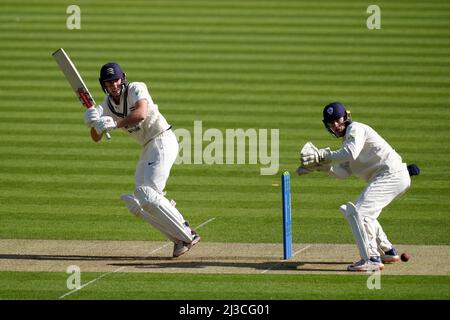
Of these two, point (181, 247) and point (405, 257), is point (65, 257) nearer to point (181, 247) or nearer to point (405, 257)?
point (181, 247)

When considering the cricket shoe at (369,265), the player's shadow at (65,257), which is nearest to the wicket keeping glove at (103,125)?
the player's shadow at (65,257)

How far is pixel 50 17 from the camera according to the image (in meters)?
24.7

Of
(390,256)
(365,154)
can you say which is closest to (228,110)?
(365,154)

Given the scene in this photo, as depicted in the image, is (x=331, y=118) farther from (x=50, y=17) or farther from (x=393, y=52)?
(x=50, y=17)

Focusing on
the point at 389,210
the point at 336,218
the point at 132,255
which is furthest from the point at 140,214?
the point at 389,210

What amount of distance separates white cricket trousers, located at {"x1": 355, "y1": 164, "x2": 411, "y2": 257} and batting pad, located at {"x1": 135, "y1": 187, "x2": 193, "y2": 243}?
75.9 inches

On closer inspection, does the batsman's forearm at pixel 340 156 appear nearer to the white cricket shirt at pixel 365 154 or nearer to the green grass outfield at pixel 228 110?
the white cricket shirt at pixel 365 154

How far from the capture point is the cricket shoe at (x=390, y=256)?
1044 centimetres

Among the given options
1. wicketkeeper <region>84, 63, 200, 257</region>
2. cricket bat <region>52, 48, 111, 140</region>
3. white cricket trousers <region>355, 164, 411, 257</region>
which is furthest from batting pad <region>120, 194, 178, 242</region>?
white cricket trousers <region>355, 164, 411, 257</region>

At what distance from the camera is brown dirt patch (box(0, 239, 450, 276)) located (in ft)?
33.6

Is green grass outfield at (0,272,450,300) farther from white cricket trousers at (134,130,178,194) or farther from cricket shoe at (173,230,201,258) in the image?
→ white cricket trousers at (134,130,178,194)
